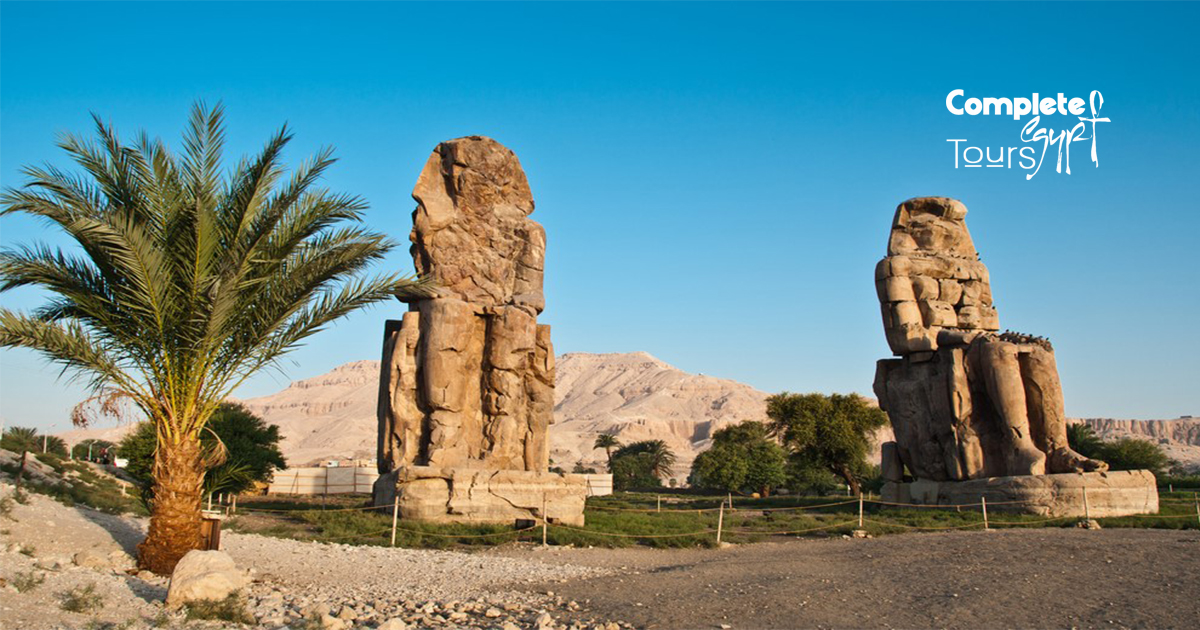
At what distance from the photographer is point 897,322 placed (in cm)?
1695

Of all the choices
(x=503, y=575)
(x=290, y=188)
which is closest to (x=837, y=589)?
(x=503, y=575)

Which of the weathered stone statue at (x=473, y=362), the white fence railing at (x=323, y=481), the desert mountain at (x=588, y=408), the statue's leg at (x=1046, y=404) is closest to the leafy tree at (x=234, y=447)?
the white fence railing at (x=323, y=481)

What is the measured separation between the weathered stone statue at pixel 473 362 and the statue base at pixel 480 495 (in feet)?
0.05

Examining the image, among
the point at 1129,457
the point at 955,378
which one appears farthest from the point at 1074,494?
the point at 1129,457

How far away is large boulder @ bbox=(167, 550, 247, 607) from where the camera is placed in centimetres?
668

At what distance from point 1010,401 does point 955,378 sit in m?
1.06

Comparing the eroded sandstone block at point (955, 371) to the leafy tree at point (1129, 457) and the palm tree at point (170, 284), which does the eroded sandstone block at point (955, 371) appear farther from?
the leafy tree at point (1129, 457)

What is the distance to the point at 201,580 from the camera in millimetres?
6734

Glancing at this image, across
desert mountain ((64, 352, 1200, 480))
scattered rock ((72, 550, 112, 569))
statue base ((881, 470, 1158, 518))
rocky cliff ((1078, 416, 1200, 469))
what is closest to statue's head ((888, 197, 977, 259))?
statue base ((881, 470, 1158, 518))

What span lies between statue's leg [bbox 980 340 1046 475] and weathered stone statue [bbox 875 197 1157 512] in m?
0.02

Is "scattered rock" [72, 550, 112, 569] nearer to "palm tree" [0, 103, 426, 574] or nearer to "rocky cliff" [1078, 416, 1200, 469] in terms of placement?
"palm tree" [0, 103, 426, 574]

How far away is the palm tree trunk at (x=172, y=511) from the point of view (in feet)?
27.0

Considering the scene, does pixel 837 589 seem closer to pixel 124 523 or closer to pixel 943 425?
pixel 124 523

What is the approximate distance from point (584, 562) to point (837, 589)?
367cm
